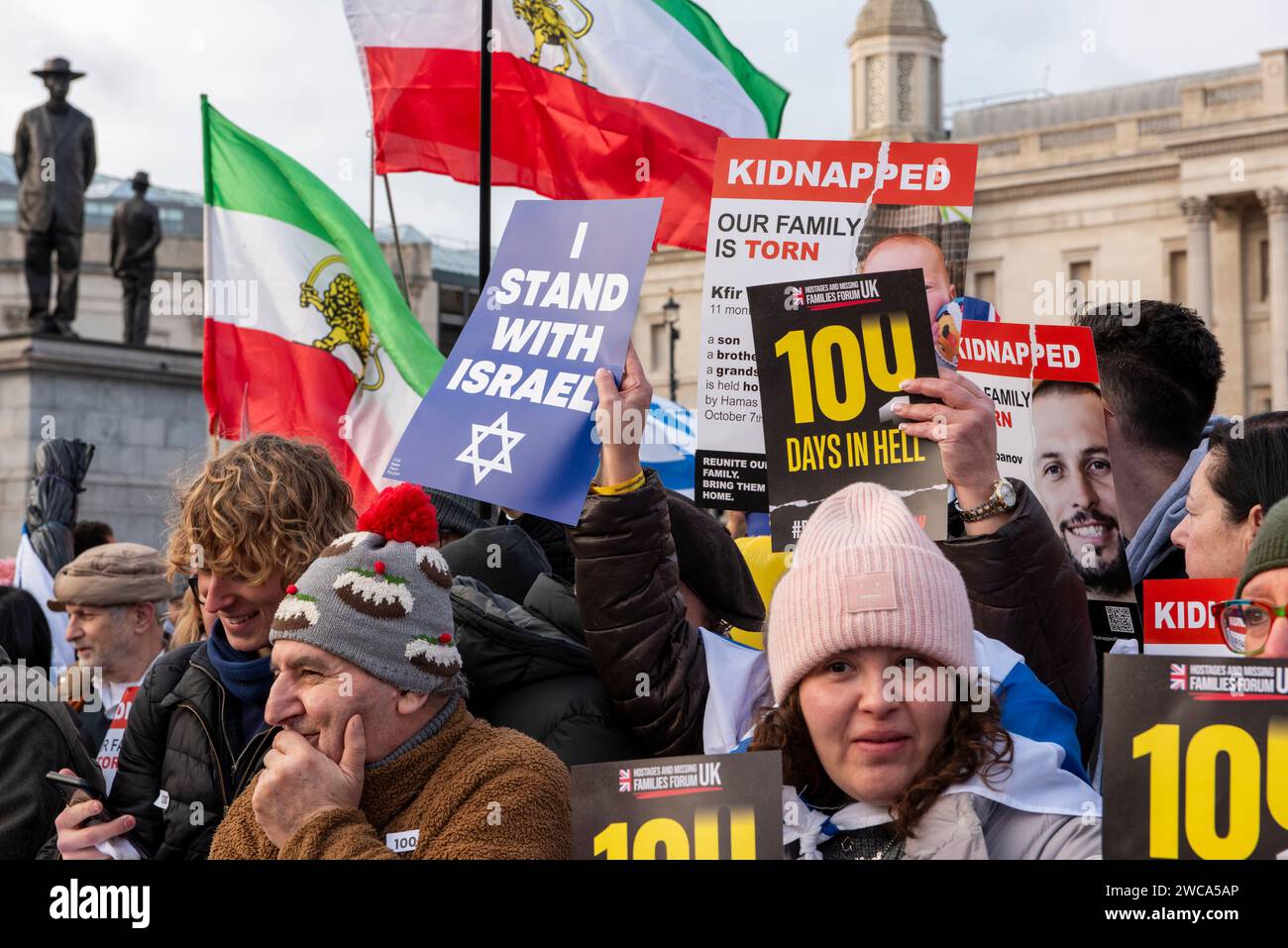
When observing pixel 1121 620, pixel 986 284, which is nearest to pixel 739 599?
pixel 1121 620

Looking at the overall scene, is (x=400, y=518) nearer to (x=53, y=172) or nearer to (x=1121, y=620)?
(x=1121, y=620)

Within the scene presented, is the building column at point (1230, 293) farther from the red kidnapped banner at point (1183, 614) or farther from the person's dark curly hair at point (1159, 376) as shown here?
the red kidnapped banner at point (1183, 614)

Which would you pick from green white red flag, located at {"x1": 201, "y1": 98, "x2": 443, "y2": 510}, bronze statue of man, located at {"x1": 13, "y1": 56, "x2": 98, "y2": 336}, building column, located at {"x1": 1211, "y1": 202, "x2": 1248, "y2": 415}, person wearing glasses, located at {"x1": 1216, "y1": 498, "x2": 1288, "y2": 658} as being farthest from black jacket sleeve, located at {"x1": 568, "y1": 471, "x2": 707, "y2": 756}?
building column, located at {"x1": 1211, "y1": 202, "x2": 1248, "y2": 415}

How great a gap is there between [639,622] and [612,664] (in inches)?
3.5

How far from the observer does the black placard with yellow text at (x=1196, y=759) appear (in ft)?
8.20

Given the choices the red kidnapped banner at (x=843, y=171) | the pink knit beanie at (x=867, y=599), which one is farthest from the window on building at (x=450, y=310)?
the pink knit beanie at (x=867, y=599)

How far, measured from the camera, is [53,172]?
1759 centimetres

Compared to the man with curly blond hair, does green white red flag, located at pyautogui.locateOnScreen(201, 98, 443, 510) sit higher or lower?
higher

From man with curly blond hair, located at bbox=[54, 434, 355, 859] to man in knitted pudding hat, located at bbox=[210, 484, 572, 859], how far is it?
1.29 ft

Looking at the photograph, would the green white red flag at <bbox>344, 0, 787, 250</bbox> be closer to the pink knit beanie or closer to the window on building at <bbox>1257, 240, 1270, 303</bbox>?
the pink knit beanie

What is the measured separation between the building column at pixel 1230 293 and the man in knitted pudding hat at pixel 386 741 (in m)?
49.2

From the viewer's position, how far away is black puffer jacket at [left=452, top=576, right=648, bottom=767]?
3.37 m
